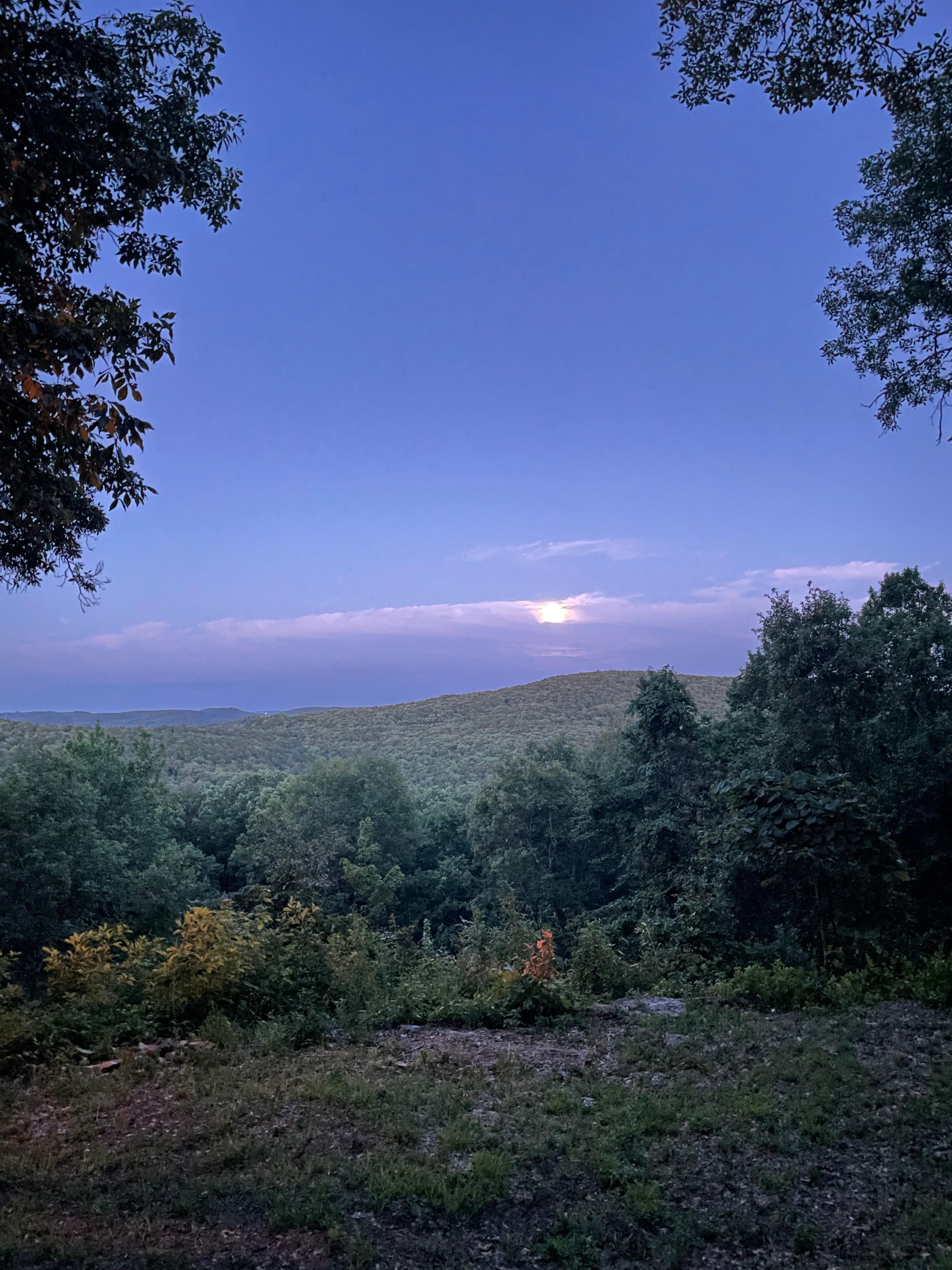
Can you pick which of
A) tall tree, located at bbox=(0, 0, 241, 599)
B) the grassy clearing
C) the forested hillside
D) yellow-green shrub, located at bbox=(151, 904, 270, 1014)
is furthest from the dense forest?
the forested hillside

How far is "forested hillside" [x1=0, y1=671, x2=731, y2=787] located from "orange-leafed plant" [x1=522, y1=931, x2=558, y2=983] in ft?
116

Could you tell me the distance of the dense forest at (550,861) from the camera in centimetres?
670

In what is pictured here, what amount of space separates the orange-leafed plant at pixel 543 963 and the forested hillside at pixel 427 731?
35319mm

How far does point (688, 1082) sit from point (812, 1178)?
125 centimetres

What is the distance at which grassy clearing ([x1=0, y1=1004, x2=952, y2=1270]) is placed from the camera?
10.0 ft

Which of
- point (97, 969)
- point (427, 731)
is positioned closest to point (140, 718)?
point (427, 731)

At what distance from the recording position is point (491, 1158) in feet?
12.1

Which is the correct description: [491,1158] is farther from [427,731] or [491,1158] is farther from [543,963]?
[427,731]

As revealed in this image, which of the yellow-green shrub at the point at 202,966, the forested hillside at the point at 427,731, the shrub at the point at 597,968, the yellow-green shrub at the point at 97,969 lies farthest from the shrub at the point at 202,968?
the forested hillside at the point at 427,731

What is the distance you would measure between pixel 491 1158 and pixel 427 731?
66702mm

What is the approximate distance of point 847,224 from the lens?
839cm

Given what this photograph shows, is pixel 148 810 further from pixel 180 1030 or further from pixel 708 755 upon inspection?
pixel 180 1030

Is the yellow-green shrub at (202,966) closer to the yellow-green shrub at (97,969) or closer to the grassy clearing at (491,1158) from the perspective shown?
the yellow-green shrub at (97,969)

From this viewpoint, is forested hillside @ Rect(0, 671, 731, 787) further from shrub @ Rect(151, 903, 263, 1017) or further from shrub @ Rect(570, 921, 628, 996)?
shrub @ Rect(151, 903, 263, 1017)
